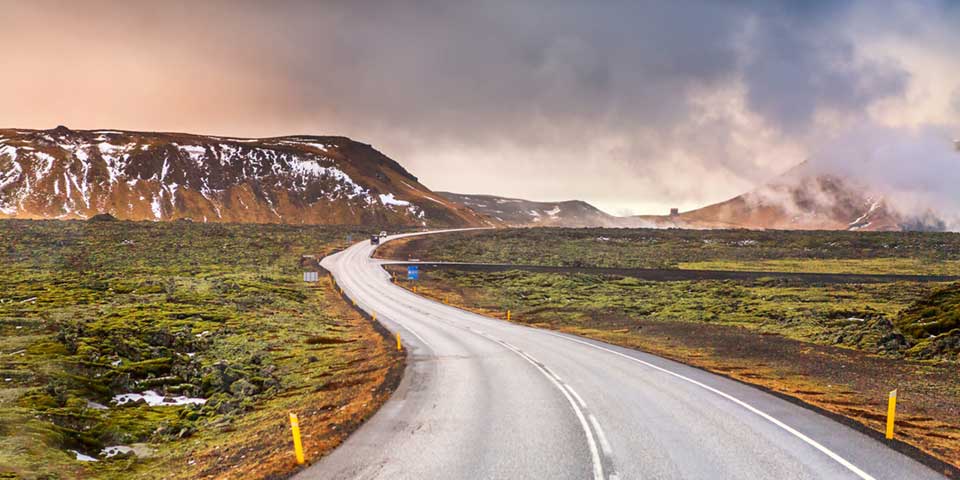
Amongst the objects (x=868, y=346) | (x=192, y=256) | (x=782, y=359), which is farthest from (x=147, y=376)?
(x=192, y=256)

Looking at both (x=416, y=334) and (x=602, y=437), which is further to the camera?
(x=416, y=334)

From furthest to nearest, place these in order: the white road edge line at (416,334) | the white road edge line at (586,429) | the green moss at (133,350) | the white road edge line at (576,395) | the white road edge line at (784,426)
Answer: the white road edge line at (416,334)
the white road edge line at (576,395)
the green moss at (133,350)
the white road edge line at (784,426)
the white road edge line at (586,429)

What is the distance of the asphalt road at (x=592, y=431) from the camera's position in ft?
33.4

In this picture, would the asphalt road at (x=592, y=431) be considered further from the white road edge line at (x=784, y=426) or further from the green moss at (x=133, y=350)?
the green moss at (x=133, y=350)

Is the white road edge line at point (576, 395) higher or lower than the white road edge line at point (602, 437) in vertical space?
lower

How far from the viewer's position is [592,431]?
1247 centimetres

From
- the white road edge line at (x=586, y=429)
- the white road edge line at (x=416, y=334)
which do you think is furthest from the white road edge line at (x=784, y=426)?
the white road edge line at (x=416, y=334)

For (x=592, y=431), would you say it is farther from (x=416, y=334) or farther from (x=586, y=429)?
(x=416, y=334)

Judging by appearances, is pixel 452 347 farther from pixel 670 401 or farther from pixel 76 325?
pixel 76 325

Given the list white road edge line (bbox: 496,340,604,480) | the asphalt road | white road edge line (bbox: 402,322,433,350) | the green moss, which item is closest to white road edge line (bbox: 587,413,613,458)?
the asphalt road

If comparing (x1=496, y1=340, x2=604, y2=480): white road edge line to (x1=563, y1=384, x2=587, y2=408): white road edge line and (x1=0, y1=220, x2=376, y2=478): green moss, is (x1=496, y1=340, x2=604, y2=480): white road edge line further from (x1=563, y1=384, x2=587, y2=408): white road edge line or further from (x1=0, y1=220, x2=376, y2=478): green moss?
(x1=0, y1=220, x2=376, y2=478): green moss

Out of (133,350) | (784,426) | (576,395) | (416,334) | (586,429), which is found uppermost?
(784,426)

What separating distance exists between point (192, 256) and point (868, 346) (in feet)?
288

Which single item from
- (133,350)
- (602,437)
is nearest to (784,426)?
(602,437)
